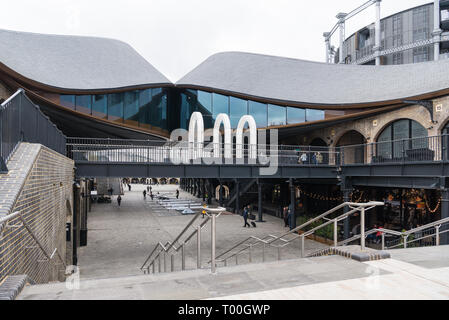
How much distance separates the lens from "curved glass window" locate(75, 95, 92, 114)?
2514 centimetres

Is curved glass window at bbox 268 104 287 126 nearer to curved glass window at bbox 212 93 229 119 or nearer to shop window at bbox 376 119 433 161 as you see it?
curved glass window at bbox 212 93 229 119

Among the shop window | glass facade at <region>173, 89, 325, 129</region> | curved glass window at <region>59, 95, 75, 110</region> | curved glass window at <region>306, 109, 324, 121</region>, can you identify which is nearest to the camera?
the shop window

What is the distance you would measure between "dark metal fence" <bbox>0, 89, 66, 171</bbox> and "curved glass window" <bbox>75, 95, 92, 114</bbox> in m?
17.9

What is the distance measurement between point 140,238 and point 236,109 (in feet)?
51.7

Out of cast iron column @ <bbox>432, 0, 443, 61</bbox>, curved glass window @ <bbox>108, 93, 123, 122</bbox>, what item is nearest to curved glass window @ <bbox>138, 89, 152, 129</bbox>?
curved glass window @ <bbox>108, 93, 123, 122</bbox>

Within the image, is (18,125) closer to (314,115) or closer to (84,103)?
(84,103)

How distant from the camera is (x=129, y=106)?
95.9ft

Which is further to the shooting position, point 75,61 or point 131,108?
point 131,108

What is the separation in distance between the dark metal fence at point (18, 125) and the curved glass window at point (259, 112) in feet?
72.1

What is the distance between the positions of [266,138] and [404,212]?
46.7 ft

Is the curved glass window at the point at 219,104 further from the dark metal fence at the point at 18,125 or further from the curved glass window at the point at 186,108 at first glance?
the dark metal fence at the point at 18,125

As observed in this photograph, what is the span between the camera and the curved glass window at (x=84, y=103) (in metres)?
25.1

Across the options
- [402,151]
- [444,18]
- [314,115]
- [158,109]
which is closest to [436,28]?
[444,18]
